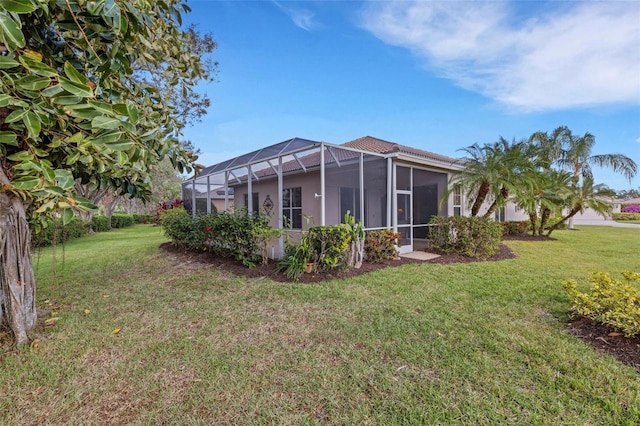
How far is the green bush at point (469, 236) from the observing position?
330 inches

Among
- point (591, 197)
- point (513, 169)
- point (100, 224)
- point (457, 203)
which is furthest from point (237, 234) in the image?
point (100, 224)

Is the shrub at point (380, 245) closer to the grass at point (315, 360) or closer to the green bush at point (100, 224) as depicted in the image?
the grass at point (315, 360)

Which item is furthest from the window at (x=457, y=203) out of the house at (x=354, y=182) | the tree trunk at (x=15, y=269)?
the tree trunk at (x=15, y=269)

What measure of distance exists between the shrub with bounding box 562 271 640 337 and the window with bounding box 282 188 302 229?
28.0 feet

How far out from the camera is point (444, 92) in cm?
1241

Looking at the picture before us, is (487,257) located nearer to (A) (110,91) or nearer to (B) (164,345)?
(B) (164,345)

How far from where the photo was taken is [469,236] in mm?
8383

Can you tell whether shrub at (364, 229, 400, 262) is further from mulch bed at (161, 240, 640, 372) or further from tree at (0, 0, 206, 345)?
tree at (0, 0, 206, 345)

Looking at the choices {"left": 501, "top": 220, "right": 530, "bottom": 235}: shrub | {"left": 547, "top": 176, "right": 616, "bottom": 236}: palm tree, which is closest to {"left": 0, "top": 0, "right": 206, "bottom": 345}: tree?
{"left": 501, "top": 220, "right": 530, "bottom": 235}: shrub

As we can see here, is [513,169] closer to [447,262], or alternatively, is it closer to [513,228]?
[447,262]

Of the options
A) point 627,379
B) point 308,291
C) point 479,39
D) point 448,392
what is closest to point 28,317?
point 308,291

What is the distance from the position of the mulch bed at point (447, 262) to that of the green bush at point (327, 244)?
0.28 m

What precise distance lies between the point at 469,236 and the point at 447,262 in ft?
4.84

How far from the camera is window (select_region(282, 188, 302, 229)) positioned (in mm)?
11219
